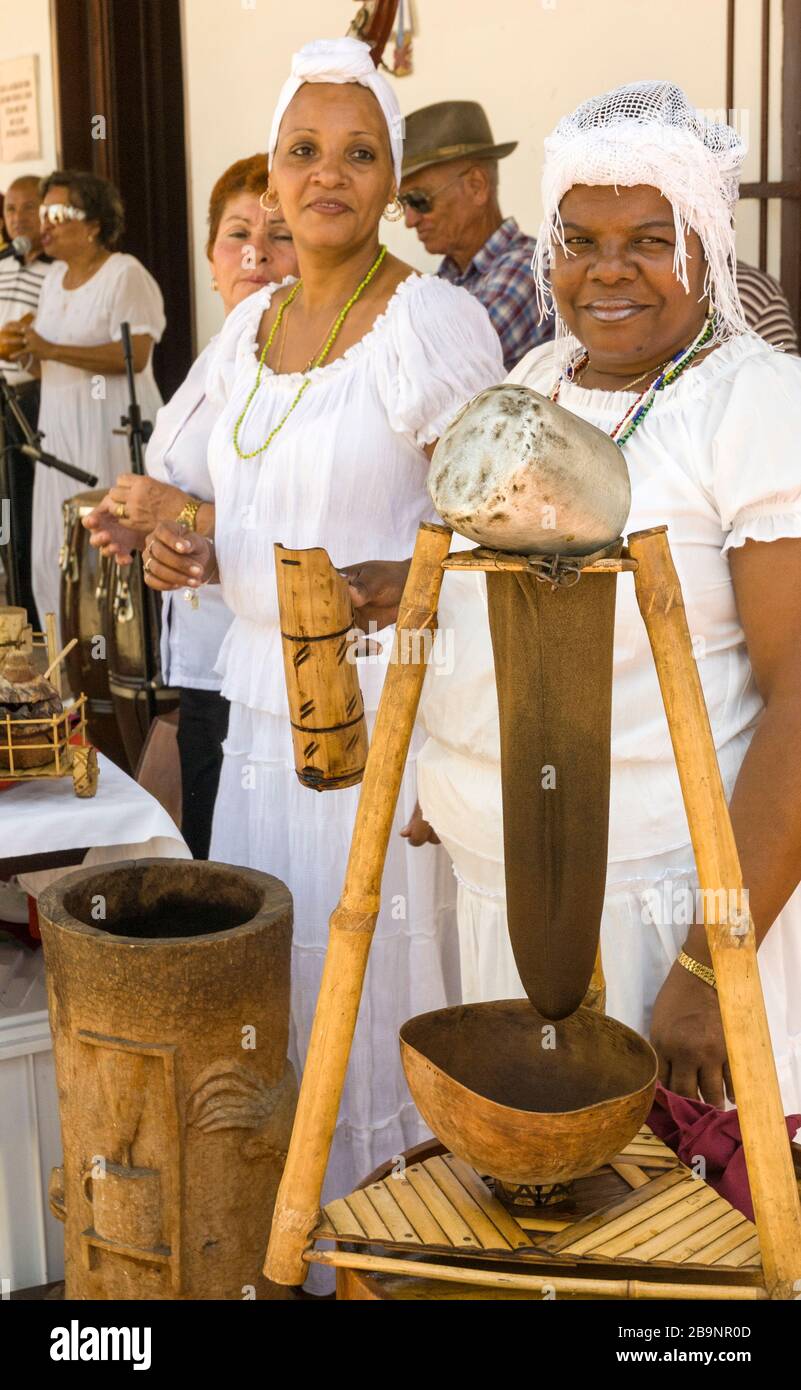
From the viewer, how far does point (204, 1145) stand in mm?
1799

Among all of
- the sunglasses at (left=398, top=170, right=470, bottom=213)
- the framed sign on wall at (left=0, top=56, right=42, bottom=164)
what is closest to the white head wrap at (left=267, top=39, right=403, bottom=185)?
the sunglasses at (left=398, top=170, right=470, bottom=213)

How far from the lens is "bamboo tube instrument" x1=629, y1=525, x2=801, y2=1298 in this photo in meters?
1.06

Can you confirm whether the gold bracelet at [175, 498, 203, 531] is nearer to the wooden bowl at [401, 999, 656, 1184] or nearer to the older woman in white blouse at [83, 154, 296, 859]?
the older woman in white blouse at [83, 154, 296, 859]

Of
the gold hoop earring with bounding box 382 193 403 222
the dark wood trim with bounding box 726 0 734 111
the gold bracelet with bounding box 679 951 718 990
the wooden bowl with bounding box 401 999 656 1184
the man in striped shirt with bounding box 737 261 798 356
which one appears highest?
the dark wood trim with bounding box 726 0 734 111

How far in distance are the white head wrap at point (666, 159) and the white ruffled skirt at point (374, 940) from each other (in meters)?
1.02

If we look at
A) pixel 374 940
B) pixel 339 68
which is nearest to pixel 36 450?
pixel 339 68

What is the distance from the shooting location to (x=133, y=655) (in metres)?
4.09

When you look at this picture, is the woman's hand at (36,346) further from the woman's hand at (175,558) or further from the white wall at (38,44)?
the woman's hand at (175,558)

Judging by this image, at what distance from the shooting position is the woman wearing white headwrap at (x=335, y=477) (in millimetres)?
2207

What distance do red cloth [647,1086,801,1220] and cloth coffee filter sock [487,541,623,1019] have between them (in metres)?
0.18

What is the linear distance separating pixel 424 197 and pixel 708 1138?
331 centimetres

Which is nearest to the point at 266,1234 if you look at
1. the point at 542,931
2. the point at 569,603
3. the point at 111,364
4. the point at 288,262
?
the point at 542,931
